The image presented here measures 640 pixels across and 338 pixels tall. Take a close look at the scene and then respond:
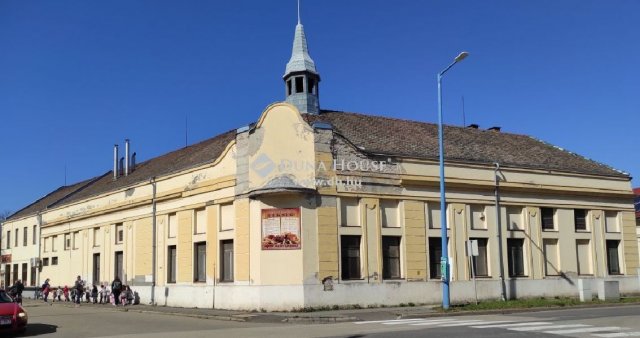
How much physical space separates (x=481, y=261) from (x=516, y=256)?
2.25 metres

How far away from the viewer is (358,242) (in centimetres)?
2661

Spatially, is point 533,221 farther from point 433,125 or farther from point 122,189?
point 122,189

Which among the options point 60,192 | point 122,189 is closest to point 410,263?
point 122,189

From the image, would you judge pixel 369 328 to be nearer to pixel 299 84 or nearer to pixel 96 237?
pixel 299 84

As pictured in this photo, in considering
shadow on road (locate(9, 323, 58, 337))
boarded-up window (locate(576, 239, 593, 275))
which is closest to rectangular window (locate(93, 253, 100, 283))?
shadow on road (locate(9, 323, 58, 337))

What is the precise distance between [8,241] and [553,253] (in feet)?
146

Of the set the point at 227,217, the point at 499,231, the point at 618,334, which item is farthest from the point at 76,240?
the point at 618,334

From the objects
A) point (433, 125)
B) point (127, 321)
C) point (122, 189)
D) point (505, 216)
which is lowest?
point (127, 321)

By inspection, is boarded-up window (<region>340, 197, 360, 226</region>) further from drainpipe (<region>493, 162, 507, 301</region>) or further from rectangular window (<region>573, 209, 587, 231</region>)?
rectangular window (<region>573, 209, 587, 231</region>)

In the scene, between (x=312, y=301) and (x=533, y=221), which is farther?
(x=533, y=221)

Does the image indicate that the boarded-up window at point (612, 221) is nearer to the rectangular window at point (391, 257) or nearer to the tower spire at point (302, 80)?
the rectangular window at point (391, 257)

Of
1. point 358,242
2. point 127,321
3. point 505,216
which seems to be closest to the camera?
point 127,321

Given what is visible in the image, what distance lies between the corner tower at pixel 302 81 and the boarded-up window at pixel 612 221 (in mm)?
16702

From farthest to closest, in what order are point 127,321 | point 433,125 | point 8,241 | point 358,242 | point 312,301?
1. point 8,241
2. point 433,125
3. point 358,242
4. point 312,301
5. point 127,321
